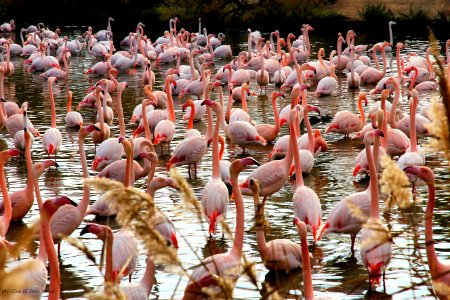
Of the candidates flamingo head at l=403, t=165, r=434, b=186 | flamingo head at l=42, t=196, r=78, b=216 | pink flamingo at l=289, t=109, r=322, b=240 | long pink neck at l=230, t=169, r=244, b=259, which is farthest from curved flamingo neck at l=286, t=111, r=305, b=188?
flamingo head at l=42, t=196, r=78, b=216

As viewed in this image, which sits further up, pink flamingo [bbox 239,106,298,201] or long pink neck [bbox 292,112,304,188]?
long pink neck [bbox 292,112,304,188]

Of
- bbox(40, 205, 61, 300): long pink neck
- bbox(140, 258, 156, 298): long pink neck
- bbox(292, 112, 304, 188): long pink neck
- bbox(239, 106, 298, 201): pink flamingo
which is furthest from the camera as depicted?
bbox(239, 106, 298, 201): pink flamingo

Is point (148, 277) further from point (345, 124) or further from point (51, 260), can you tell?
point (345, 124)

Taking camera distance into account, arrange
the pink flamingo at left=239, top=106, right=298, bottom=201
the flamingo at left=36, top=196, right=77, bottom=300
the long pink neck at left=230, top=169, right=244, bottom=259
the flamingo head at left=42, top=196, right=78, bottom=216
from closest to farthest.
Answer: the flamingo at left=36, top=196, right=77, bottom=300 → the flamingo head at left=42, top=196, right=78, bottom=216 → the long pink neck at left=230, top=169, right=244, bottom=259 → the pink flamingo at left=239, top=106, right=298, bottom=201

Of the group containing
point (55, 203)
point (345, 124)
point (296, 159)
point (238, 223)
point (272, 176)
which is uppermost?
point (55, 203)

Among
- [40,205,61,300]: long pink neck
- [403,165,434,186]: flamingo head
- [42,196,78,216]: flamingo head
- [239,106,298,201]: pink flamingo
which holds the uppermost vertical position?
[403,165,434,186]: flamingo head

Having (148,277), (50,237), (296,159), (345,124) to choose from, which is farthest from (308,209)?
(345,124)

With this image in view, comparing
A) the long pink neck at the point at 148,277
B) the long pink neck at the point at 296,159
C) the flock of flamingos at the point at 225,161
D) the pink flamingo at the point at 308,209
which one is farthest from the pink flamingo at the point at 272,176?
the long pink neck at the point at 148,277

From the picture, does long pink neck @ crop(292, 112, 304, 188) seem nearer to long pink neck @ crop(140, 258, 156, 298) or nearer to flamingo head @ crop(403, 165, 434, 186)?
long pink neck @ crop(140, 258, 156, 298)

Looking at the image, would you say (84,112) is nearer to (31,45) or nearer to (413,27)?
(31,45)

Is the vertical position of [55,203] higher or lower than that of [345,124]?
higher

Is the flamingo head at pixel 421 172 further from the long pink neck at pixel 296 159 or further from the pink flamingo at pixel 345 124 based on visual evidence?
the pink flamingo at pixel 345 124

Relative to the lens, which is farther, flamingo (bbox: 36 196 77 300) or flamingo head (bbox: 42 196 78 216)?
flamingo head (bbox: 42 196 78 216)

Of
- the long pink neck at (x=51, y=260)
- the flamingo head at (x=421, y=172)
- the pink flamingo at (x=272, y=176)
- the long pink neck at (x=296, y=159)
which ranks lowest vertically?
the pink flamingo at (x=272, y=176)
